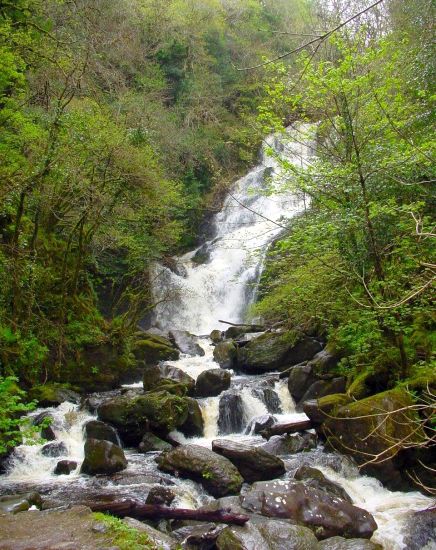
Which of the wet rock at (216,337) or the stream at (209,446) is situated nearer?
the stream at (209,446)

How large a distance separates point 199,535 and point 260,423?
4153 mm

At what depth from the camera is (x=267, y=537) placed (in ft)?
17.4

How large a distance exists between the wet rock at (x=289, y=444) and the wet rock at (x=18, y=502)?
3.57 meters

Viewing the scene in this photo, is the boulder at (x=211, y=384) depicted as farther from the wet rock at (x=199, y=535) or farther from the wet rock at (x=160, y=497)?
the wet rock at (x=199, y=535)

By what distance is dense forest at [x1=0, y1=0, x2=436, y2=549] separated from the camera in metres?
7.28

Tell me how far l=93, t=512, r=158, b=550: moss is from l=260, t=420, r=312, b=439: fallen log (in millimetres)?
4921

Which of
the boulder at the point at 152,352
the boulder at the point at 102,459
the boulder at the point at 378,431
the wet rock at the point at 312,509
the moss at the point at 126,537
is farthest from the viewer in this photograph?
the boulder at the point at 152,352

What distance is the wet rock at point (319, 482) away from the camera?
675 cm

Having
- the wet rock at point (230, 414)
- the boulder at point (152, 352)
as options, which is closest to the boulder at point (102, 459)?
the wet rock at point (230, 414)

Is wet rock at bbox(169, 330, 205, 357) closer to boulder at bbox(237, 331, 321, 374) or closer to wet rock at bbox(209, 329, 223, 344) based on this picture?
wet rock at bbox(209, 329, 223, 344)

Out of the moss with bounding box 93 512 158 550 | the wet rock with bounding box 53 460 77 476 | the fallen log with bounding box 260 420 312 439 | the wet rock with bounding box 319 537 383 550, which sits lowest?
the wet rock with bounding box 319 537 383 550

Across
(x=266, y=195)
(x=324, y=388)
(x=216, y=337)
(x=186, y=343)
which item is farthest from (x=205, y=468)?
(x=216, y=337)

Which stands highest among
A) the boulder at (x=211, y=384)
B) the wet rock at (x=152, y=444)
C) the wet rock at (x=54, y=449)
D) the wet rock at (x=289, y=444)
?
the boulder at (x=211, y=384)

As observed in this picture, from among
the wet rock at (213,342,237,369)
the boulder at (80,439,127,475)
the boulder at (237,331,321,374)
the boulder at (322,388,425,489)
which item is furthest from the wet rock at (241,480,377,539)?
the wet rock at (213,342,237,369)
